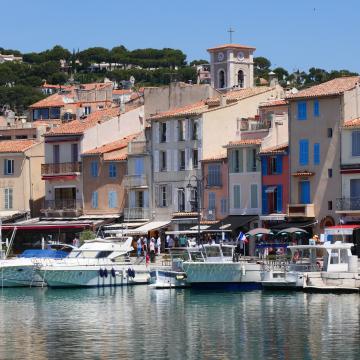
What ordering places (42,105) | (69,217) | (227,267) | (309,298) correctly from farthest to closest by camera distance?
(42,105) < (69,217) < (227,267) < (309,298)

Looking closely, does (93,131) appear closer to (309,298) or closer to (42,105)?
(309,298)

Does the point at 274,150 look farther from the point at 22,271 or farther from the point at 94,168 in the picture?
the point at 22,271

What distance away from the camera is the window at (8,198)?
105 m

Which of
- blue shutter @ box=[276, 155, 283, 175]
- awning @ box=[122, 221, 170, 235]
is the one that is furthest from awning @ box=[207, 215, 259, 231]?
awning @ box=[122, 221, 170, 235]

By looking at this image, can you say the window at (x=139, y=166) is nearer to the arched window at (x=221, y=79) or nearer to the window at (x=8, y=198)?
the window at (x=8, y=198)

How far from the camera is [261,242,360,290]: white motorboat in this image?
69312 millimetres

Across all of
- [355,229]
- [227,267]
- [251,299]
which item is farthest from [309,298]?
[355,229]

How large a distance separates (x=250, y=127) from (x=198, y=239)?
32.5ft

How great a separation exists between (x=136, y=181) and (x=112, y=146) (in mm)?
4512

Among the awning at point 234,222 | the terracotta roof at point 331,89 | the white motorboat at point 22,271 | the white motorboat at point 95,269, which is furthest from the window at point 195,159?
the white motorboat at point 22,271

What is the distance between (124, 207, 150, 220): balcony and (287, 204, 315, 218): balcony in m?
14.1

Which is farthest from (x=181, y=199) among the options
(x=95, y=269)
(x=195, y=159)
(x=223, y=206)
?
(x=95, y=269)

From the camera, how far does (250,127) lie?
306ft

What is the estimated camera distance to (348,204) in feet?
273
